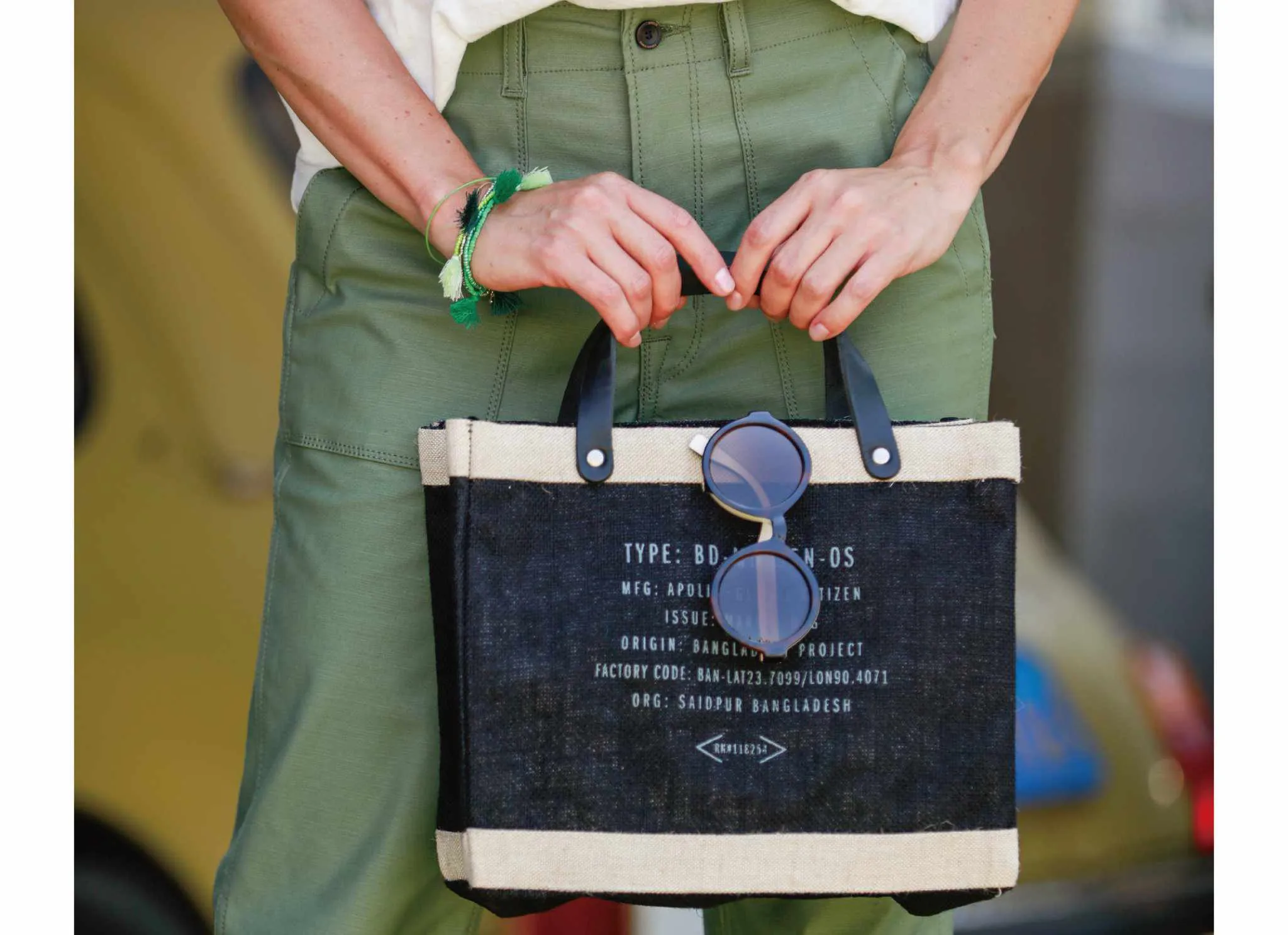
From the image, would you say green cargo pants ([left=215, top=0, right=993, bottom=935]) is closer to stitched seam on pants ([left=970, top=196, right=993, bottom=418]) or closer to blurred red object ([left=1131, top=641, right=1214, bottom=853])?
stitched seam on pants ([left=970, top=196, right=993, bottom=418])

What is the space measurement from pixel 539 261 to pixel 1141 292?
2034 mm

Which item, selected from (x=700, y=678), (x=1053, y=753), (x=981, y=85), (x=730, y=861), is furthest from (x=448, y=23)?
(x=1053, y=753)

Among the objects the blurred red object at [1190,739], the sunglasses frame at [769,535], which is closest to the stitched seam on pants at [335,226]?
the sunglasses frame at [769,535]

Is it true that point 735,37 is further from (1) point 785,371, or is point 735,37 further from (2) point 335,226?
(2) point 335,226

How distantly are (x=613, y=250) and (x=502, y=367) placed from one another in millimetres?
189

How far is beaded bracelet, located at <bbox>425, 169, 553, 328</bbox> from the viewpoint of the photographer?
108 cm

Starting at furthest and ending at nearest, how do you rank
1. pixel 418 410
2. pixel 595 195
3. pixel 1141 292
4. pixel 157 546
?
pixel 1141 292, pixel 157 546, pixel 418 410, pixel 595 195

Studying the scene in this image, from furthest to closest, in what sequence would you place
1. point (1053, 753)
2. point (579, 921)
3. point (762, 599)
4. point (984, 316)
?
point (579, 921), point (1053, 753), point (984, 316), point (762, 599)

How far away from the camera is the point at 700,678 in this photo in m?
1.05

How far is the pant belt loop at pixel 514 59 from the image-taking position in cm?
114

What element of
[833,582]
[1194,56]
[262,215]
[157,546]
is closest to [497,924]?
[157,546]

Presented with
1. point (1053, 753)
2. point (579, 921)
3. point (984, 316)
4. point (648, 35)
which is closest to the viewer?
point (648, 35)

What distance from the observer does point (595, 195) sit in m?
1.04

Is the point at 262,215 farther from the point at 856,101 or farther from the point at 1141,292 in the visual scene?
the point at 1141,292
